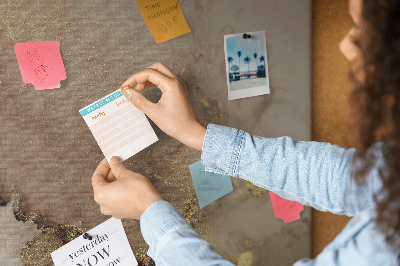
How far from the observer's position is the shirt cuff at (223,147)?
644 mm

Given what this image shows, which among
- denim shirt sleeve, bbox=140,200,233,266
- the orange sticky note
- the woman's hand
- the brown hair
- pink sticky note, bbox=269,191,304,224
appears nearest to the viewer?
the brown hair

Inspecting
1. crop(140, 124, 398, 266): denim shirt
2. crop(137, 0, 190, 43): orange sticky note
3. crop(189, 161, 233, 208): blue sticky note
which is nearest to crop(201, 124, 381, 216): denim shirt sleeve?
crop(140, 124, 398, 266): denim shirt

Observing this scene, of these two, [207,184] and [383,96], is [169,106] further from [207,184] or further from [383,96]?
[383,96]

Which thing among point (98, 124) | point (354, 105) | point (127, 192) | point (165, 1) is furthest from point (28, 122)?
point (354, 105)

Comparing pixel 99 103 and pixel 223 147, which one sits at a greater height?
pixel 99 103

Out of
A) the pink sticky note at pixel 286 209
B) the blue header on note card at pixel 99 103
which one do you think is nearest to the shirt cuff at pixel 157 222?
the blue header on note card at pixel 99 103

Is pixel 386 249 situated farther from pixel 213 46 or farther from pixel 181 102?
pixel 213 46

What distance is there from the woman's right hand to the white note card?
0.87ft

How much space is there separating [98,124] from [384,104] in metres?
0.53

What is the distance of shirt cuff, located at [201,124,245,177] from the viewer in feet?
2.11

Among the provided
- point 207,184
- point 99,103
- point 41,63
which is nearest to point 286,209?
point 207,184

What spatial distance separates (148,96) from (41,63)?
0.23 metres

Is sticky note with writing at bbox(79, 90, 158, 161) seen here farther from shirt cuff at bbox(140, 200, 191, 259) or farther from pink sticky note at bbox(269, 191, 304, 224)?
pink sticky note at bbox(269, 191, 304, 224)

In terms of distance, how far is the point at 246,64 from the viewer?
2.64ft
